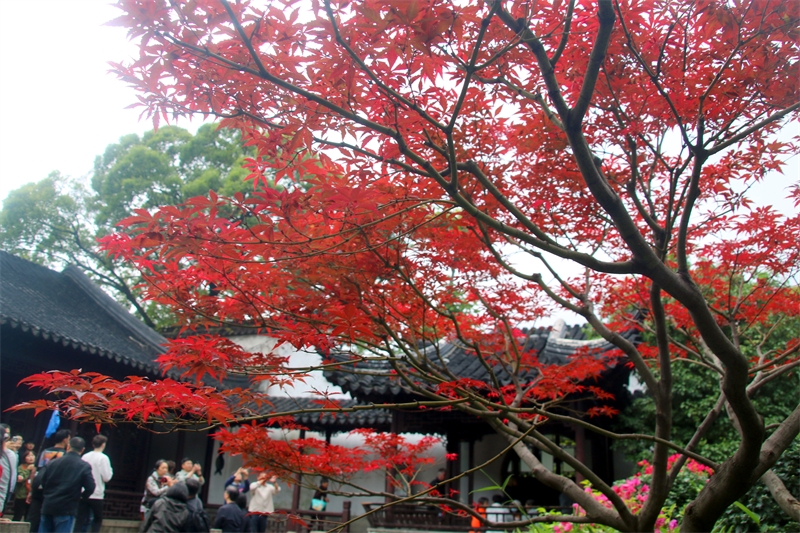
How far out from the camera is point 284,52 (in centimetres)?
221

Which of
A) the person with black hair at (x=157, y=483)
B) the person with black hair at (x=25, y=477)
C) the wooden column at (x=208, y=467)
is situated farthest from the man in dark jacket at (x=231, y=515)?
the wooden column at (x=208, y=467)

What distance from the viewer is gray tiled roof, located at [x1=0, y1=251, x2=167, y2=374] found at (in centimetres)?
800

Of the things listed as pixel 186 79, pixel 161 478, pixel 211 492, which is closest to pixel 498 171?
pixel 186 79

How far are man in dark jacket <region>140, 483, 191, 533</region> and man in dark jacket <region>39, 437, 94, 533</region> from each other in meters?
0.82

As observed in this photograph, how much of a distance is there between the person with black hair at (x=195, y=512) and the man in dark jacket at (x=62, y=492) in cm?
97

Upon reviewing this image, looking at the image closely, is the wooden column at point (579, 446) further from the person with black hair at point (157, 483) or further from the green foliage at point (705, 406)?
the person with black hair at point (157, 483)

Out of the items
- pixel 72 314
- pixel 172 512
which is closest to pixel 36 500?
pixel 172 512

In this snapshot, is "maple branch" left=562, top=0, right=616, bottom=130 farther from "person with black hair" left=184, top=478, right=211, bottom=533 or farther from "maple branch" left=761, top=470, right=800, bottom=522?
"person with black hair" left=184, top=478, right=211, bottom=533

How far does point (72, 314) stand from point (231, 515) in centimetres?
644

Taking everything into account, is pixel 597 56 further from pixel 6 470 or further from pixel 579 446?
pixel 579 446

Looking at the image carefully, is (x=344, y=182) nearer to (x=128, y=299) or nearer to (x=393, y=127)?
(x=393, y=127)

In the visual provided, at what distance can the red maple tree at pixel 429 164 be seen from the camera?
2137 millimetres

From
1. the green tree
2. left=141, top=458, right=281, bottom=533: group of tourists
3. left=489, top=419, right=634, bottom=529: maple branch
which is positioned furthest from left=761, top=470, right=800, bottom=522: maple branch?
the green tree

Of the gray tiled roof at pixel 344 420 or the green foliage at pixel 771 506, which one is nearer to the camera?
the green foliage at pixel 771 506
